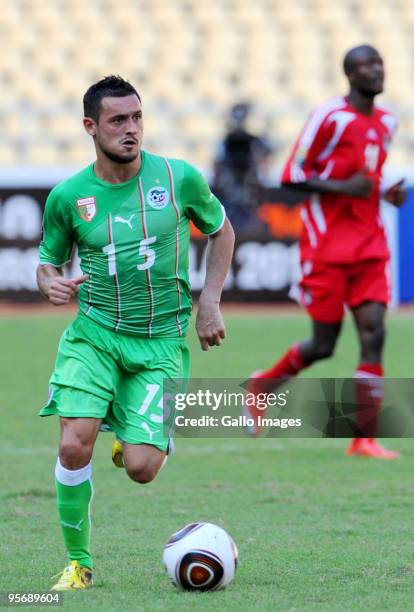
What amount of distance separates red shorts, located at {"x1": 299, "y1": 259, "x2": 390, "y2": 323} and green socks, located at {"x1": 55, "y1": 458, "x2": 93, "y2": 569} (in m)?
3.45

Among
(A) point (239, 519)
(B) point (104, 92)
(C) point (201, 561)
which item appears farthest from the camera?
(A) point (239, 519)

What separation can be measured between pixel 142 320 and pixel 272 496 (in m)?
2.01

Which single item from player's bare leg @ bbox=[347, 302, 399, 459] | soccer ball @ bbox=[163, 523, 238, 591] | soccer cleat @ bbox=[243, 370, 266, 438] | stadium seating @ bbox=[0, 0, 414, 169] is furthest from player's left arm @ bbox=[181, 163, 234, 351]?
stadium seating @ bbox=[0, 0, 414, 169]

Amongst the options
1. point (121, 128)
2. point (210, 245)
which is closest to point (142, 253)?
point (210, 245)

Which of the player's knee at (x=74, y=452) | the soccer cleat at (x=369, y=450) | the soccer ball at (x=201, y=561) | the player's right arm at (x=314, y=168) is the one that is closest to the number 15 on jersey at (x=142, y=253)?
the player's knee at (x=74, y=452)

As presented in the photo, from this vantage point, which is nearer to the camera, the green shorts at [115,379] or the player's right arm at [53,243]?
the green shorts at [115,379]

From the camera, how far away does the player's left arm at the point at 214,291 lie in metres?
5.06

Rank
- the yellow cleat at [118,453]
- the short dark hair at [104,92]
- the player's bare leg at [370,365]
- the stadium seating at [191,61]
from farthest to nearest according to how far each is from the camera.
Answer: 1. the stadium seating at [191,61]
2. the player's bare leg at [370,365]
3. the yellow cleat at [118,453]
4. the short dark hair at [104,92]

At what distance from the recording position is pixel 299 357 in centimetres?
834

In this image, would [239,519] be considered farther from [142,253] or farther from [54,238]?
[54,238]

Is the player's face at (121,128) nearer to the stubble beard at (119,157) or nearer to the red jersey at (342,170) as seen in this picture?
the stubble beard at (119,157)

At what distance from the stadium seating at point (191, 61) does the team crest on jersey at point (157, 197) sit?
618 inches

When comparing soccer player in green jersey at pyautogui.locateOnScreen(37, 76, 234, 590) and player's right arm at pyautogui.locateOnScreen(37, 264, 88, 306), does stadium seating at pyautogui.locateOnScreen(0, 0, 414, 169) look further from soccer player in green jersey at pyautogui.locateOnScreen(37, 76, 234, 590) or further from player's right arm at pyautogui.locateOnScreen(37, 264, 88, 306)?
player's right arm at pyautogui.locateOnScreen(37, 264, 88, 306)

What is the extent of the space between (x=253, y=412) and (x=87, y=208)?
13.0ft
